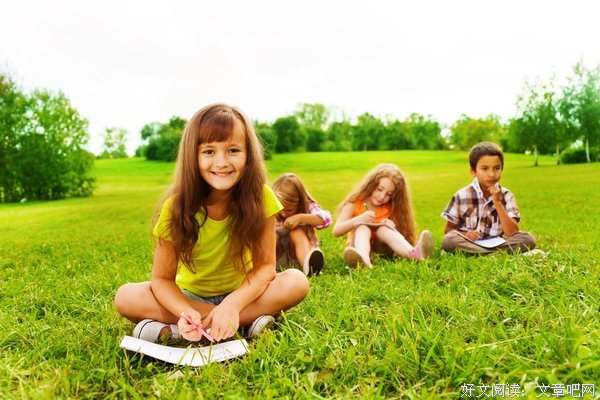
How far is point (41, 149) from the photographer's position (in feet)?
29.0

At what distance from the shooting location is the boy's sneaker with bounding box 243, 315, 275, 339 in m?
1.96

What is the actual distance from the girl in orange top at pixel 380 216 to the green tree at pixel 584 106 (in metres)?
8.12

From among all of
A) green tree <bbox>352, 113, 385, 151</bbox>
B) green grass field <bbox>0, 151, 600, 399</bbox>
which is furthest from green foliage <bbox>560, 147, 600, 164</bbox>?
green grass field <bbox>0, 151, 600, 399</bbox>

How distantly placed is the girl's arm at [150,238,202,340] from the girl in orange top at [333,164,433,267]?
1656mm

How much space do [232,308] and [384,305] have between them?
73 cm

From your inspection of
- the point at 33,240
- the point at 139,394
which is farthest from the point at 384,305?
the point at 33,240

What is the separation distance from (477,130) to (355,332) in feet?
29.3

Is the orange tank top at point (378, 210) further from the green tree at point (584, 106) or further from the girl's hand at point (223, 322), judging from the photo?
the green tree at point (584, 106)

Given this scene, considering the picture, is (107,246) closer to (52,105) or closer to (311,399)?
(311,399)

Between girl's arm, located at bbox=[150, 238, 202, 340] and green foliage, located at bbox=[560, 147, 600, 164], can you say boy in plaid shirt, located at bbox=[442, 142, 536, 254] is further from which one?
green foliage, located at bbox=[560, 147, 600, 164]

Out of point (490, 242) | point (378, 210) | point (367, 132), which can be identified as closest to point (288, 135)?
point (367, 132)

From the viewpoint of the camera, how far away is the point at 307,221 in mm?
3547

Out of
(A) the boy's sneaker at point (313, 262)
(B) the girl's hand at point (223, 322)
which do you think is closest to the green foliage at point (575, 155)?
(A) the boy's sneaker at point (313, 262)

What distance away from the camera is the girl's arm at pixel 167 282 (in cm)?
196
